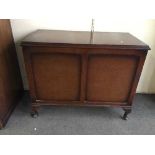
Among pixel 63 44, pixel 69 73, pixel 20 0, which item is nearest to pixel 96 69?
pixel 69 73

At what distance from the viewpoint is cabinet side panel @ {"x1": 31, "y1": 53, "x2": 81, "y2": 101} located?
131 centimetres

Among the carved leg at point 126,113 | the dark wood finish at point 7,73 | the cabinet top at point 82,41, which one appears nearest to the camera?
the cabinet top at point 82,41

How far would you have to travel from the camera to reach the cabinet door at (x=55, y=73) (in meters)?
1.29

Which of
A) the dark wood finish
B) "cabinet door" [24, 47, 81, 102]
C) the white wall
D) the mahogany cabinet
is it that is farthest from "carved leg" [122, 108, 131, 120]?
the dark wood finish

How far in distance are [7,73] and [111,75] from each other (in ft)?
3.05

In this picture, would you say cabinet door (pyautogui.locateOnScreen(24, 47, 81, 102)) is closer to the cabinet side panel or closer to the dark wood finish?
the cabinet side panel

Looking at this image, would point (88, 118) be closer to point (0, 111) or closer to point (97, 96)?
point (97, 96)

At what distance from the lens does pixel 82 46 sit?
4.05 feet

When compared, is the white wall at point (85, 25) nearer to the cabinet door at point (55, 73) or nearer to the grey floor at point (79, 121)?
the cabinet door at point (55, 73)

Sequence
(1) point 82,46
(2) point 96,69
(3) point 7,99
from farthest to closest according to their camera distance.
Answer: (3) point 7,99 → (2) point 96,69 → (1) point 82,46

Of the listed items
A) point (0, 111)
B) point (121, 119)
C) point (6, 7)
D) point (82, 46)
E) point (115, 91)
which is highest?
point (6, 7)

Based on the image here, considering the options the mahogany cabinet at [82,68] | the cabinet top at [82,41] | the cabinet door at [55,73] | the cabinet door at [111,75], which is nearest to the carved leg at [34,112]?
the mahogany cabinet at [82,68]

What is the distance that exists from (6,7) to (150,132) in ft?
4.75

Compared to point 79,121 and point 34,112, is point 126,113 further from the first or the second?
point 34,112
